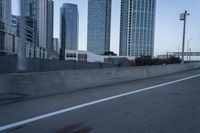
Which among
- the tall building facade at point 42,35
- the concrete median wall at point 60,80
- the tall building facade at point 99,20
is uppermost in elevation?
the tall building facade at point 99,20

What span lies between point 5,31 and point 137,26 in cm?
5416

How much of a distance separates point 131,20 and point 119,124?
392ft

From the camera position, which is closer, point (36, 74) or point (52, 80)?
point (36, 74)

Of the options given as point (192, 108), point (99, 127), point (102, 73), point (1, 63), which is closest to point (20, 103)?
point (99, 127)

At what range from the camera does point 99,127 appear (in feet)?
19.6

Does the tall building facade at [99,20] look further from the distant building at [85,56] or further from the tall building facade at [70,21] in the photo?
the distant building at [85,56]

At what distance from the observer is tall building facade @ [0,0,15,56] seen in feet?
314

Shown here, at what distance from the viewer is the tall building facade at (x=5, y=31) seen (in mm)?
95662

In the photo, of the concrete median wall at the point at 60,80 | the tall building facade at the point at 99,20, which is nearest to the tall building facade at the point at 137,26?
the tall building facade at the point at 99,20

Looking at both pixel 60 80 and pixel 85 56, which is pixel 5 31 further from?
pixel 60 80

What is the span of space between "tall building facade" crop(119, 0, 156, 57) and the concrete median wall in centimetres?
8713

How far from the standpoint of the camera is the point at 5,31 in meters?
103

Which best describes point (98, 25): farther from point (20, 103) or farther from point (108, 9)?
point (20, 103)

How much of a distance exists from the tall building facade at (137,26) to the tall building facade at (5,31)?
154 ft
